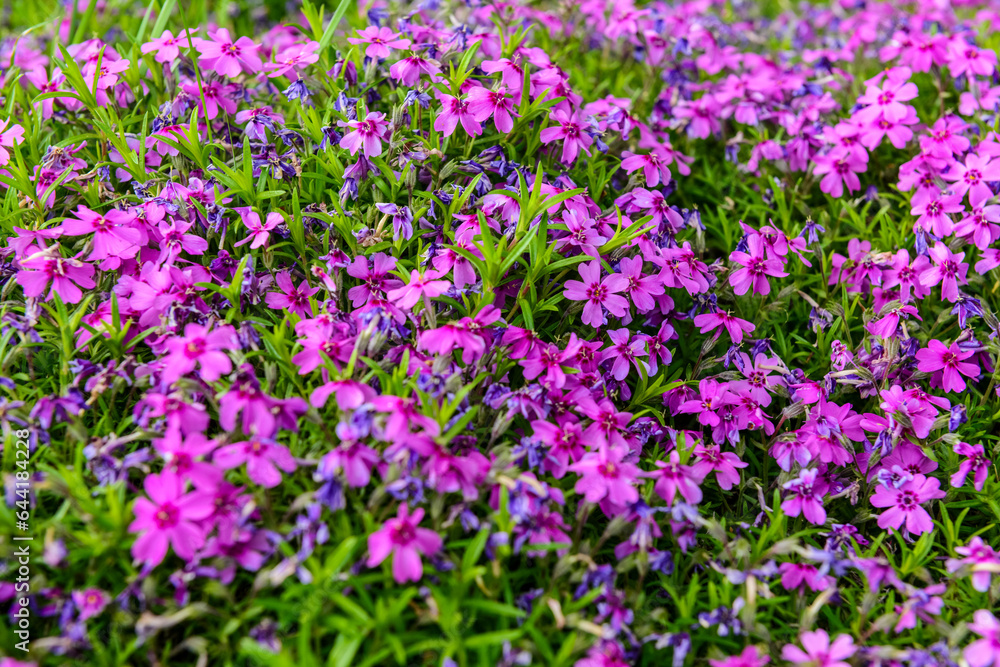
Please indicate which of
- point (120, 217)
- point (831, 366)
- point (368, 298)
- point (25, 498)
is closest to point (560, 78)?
point (368, 298)

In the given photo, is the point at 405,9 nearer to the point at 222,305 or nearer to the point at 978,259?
the point at 222,305

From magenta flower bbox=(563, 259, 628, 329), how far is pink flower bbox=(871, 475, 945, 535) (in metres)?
1.20

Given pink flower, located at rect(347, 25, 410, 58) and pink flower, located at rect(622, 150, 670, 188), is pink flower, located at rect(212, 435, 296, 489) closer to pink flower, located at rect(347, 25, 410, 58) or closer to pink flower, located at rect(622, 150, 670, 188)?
pink flower, located at rect(347, 25, 410, 58)

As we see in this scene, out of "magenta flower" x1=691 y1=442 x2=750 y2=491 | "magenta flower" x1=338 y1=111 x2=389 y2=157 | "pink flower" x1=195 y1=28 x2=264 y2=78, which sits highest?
"pink flower" x1=195 y1=28 x2=264 y2=78

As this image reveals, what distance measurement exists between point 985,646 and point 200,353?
2.57 meters

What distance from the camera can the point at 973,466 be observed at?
295cm

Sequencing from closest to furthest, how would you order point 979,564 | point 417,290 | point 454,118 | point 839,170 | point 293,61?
point 979,564 → point 417,290 → point 454,118 → point 293,61 → point 839,170

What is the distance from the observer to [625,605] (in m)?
2.51

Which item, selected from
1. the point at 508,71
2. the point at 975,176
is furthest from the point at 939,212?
the point at 508,71

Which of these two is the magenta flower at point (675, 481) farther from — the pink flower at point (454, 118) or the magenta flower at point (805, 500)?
the pink flower at point (454, 118)

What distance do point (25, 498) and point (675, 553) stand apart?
7.12 feet

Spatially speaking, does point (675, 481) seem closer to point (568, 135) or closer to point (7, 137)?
point (568, 135)

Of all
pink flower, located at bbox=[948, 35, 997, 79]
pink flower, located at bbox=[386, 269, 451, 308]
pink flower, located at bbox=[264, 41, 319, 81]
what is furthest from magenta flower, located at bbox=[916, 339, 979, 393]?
pink flower, located at bbox=[264, 41, 319, 81]

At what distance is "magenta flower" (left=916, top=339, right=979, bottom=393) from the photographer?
10.3ft
